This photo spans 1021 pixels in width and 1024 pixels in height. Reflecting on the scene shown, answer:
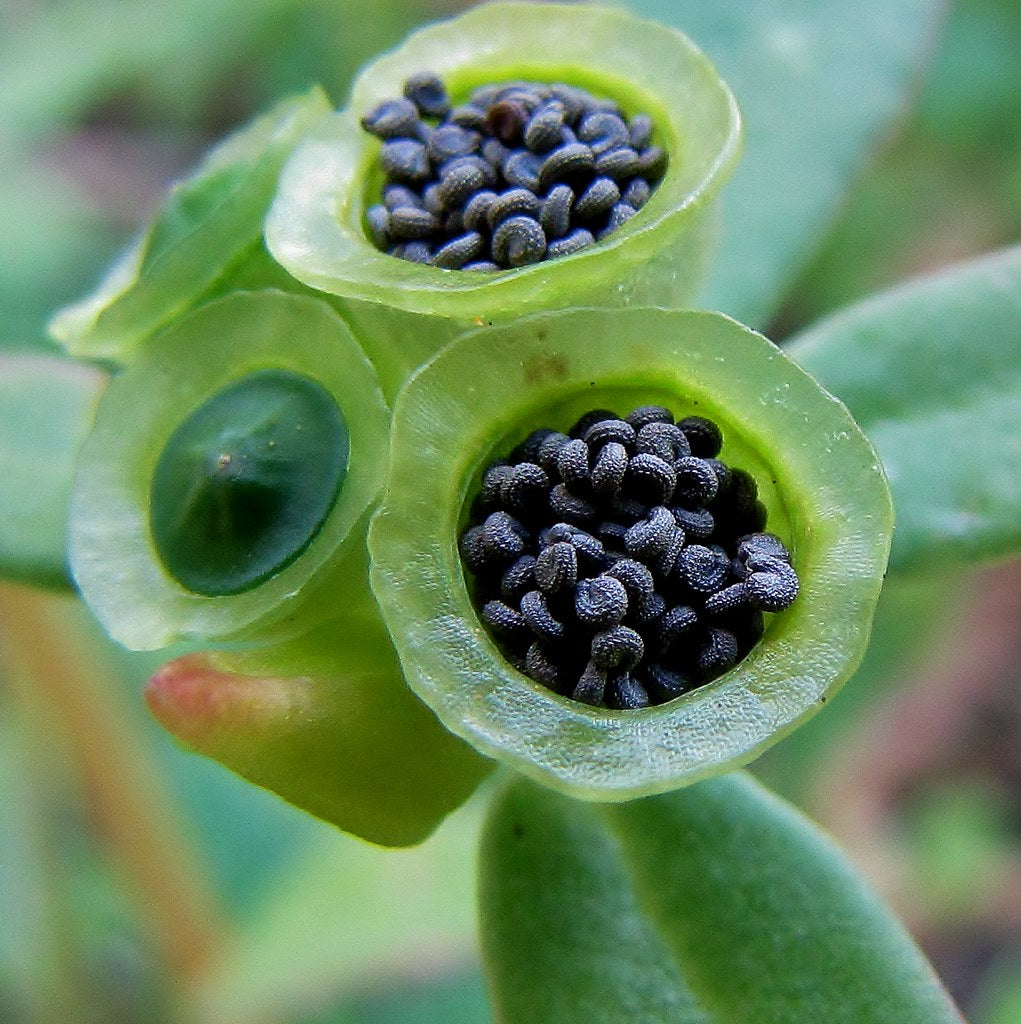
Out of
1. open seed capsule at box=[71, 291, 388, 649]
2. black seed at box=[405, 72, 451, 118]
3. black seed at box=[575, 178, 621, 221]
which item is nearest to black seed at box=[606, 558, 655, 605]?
open seed capsule at box=[71, 291, 388, 649]

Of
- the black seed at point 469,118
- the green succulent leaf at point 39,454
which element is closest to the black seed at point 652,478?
the black seed at point 469,118

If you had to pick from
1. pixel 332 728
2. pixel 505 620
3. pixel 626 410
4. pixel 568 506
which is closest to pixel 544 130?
pixel 626 410

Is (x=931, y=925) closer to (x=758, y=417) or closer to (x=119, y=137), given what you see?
(x=758, y=417)

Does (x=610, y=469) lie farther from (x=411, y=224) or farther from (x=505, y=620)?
(x=411, y=224)

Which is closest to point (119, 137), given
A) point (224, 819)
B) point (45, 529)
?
point (224, 819)

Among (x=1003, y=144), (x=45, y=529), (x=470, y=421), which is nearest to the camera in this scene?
(x=470, y=421)

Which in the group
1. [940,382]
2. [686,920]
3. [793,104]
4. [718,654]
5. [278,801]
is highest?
[718,654]

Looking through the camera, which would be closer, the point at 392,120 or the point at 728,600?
the point at 728,600

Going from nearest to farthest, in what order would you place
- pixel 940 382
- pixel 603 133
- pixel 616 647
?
pixel 616 647, pixel 603 133, pixel 940 382
